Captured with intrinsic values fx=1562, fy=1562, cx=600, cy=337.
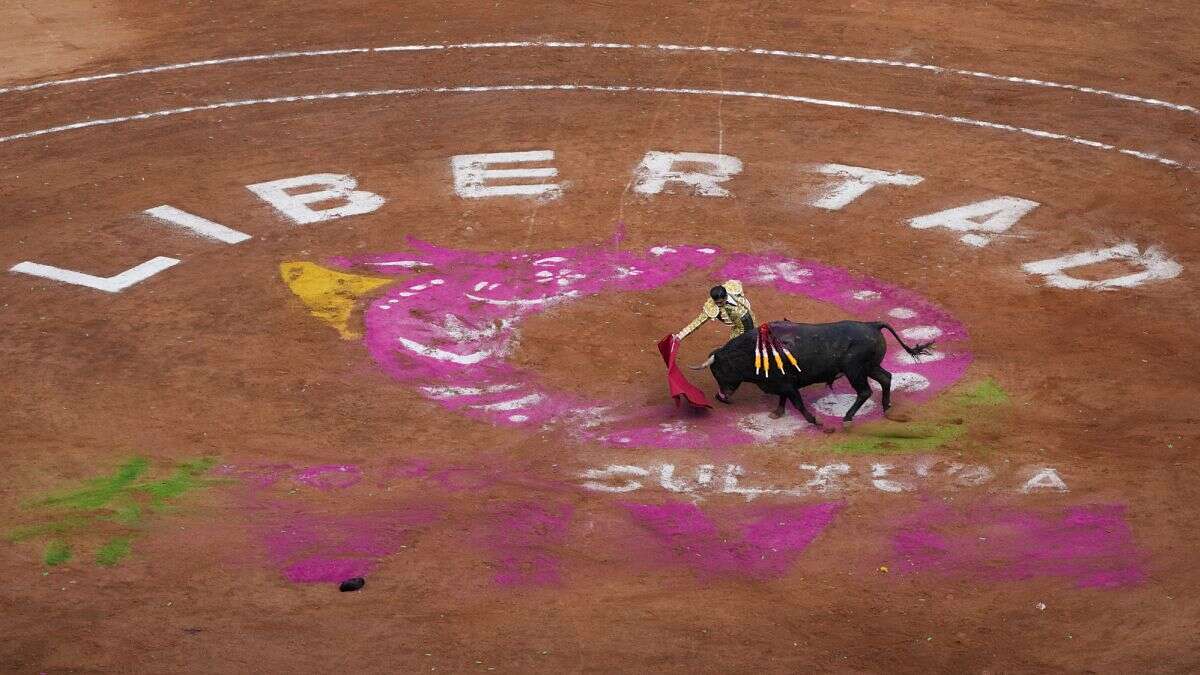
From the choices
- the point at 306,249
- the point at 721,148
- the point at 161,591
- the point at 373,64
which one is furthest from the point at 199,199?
the point at 161,591

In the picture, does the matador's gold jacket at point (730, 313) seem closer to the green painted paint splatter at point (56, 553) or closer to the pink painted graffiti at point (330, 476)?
the pink painted graffiti at point (330, 476)

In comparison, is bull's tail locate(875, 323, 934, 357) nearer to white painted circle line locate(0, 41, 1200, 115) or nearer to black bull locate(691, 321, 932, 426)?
black bull locate(691, 321, 932, 426)

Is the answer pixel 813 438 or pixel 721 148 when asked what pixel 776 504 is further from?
pixel 721 148

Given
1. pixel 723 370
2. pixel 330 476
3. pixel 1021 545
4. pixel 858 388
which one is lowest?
pixel 1021 545

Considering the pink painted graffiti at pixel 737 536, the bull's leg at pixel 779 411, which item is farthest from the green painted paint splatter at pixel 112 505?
the bull's leg at pixel 779 411

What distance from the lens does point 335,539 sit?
17.4 m

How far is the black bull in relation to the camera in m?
19.1

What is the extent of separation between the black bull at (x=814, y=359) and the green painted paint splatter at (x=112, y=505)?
643 centimetres

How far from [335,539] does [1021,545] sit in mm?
7566

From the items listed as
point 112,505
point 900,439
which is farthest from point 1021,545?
point 112,505

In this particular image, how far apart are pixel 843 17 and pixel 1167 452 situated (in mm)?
16847

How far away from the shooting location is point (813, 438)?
63.2ft

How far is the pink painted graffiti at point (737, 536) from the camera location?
16906 millimetres

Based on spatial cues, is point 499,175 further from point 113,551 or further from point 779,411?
point 113,551
